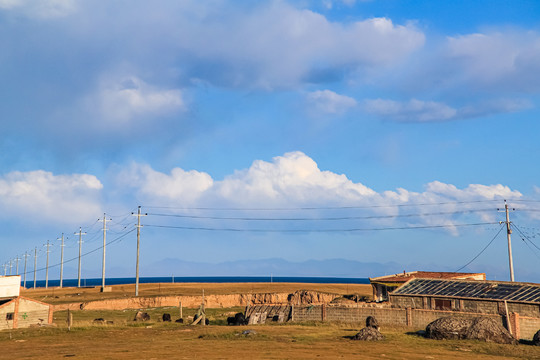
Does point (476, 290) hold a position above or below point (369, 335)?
above

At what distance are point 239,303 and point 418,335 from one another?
178ft

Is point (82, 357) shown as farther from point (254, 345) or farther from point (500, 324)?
point (500, 324)

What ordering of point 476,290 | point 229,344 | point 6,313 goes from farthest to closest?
point 6,313 → point 476,290 → point 229,344

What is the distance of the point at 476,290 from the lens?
5262 centimetres

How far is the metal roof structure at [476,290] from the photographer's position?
160 feet

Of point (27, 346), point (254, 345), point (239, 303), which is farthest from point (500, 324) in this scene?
point (239, 303)

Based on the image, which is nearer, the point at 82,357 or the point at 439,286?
the point at 82,357

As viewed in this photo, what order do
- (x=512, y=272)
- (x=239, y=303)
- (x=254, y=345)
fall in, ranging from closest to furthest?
(x=254, y=345)
(x=512, y=272)
(x=239, y=303)

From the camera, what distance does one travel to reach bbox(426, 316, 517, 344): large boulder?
39438 mm

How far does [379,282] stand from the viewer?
69875 mm

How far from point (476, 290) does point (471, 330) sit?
1307cm

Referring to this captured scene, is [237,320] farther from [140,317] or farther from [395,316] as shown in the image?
[395,316]

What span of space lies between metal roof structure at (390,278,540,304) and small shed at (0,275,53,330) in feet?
121

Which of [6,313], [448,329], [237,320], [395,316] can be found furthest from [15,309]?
[448,329]
